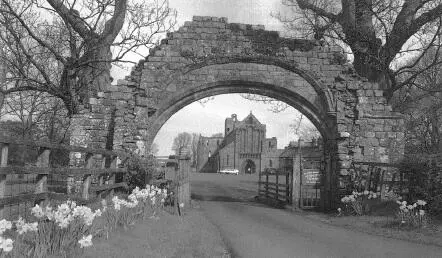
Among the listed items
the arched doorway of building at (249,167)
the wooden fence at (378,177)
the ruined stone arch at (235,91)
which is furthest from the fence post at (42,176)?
the arched doorway of building at (249,167)

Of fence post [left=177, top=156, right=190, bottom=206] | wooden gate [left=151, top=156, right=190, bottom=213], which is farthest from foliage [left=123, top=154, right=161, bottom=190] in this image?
fence post [left=177, top=156, right=190, bottom=206]

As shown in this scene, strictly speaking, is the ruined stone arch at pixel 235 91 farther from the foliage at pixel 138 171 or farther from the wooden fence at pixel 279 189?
the foliage at pixel 138 171

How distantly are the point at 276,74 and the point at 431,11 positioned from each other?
288 inches

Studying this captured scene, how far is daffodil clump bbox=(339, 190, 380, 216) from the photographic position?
13000 millimetres

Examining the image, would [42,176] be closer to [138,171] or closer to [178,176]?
[178,176]

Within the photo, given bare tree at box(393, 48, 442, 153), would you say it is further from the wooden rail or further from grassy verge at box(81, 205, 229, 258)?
grassy verge at box(81, 205, 229, 258)

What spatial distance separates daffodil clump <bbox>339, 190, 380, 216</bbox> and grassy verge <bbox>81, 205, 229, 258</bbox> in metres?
4.63

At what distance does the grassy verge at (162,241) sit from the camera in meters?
6.23

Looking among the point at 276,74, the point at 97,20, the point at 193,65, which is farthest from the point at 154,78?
the point at 97,20

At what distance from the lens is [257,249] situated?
26.0 ft

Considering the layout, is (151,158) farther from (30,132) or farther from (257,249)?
(30,132)

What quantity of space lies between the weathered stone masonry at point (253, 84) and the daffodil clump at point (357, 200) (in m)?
2.20

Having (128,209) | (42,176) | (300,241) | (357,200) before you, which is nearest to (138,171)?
(128,209)

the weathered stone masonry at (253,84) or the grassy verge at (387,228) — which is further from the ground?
the weathered stone masonry at (253,84)
